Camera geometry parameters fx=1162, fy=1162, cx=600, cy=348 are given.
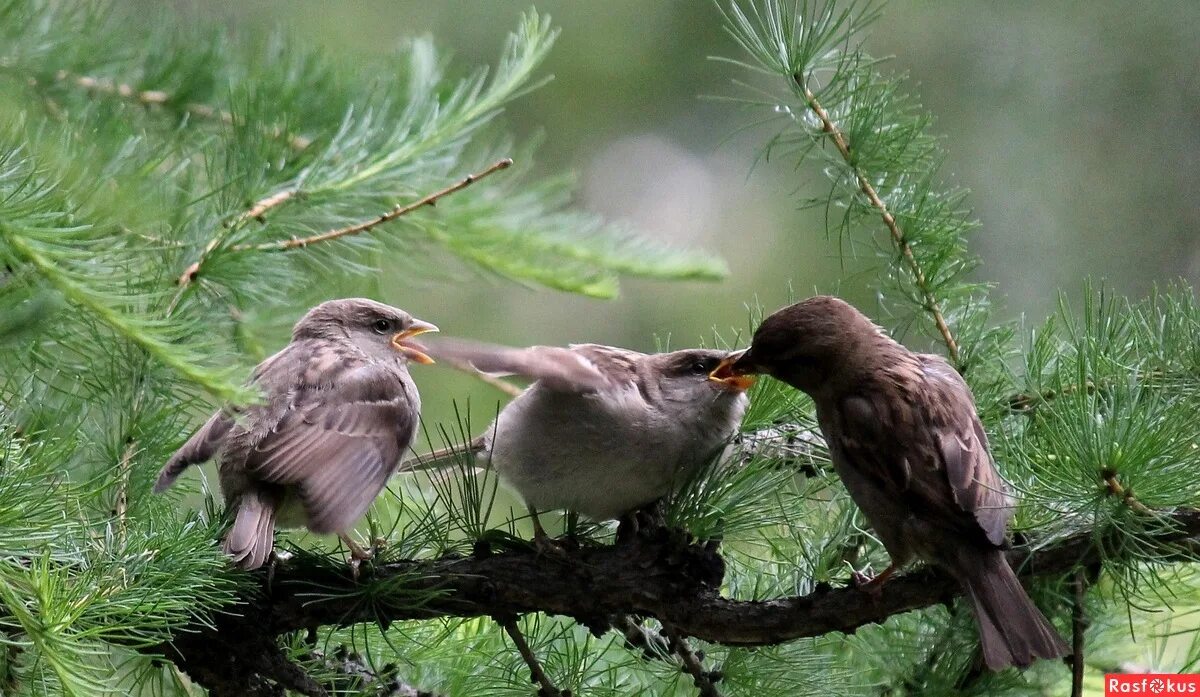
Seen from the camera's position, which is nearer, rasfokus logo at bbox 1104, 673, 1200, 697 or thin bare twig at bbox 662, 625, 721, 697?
thin bare twig at bbox 662, 625, 721, 697

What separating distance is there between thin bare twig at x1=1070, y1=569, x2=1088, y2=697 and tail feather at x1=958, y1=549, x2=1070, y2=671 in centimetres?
6

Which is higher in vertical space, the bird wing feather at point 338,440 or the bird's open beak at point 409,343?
the bird wing feather at point 338,440

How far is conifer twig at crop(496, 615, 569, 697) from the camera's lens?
8.57ft

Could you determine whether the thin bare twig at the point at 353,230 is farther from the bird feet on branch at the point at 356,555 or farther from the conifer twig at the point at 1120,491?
the conifer twig at the point at 1120,491

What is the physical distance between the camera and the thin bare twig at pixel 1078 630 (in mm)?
2555

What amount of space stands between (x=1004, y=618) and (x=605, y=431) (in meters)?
1.17


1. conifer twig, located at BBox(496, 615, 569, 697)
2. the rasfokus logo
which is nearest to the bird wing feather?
conifer twig, located at BBox(496, 615, 569, 697)

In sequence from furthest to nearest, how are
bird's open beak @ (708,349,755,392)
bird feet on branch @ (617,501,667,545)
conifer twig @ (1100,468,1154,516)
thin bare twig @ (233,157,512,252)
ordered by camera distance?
1. bird's open beak @ (708,349,755,392)
2. thin bare twig @ (233,157,512,252)
3. bird feet on branch @ (617,501,667,545)
4. conifer twig @ (1100,468,1154,516)

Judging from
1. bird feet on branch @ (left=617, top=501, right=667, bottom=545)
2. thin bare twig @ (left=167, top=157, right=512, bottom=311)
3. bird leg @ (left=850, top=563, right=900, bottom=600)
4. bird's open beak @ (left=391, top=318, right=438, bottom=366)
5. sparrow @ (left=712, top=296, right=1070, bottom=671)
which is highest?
thin bare twig @ (left=167, top=157, right=512, bottom=311)

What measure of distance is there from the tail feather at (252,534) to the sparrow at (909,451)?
1.33 meters

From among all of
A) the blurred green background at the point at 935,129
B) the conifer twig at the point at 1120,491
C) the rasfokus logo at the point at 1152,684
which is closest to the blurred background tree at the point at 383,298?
the conifer twig at the point at 1120,491

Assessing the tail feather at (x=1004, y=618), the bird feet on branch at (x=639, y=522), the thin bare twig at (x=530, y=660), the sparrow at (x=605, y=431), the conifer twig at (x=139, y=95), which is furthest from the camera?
the conifer twig at (x=139, y=95)

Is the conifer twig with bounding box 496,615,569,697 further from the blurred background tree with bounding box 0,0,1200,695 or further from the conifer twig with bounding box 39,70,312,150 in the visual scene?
the conifer twig with bounding box 39,70,312,150

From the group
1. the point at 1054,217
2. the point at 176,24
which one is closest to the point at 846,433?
the point at 176,24
